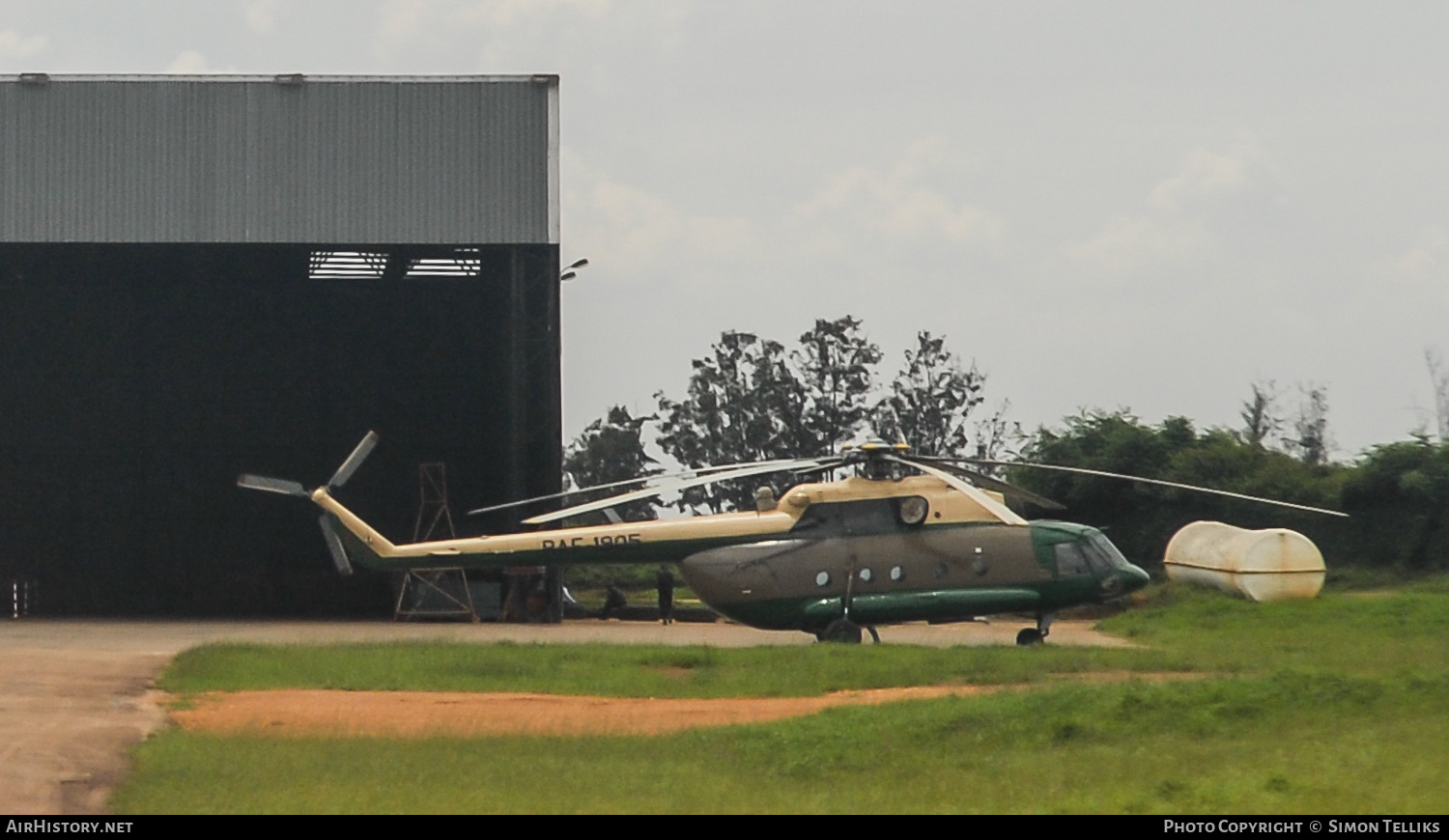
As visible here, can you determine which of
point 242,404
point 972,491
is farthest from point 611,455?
A: point 972,491

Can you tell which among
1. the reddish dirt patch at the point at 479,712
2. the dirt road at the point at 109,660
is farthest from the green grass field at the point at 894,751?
the reddish dirt patch at the point at 479,712

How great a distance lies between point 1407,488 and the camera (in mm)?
36500

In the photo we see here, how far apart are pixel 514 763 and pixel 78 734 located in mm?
4005

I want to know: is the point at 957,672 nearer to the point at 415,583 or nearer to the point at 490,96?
Answer: the point at 490,96

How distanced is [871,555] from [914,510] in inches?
33.7

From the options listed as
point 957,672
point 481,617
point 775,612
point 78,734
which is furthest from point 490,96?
point 78,734

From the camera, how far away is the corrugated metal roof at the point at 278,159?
31.6 metres

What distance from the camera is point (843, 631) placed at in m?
23.3

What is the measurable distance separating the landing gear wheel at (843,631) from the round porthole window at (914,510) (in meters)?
1.61

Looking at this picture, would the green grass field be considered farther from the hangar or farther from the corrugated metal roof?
the hangar

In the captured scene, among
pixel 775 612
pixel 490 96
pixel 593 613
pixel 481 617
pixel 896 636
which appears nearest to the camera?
pixel 775 612

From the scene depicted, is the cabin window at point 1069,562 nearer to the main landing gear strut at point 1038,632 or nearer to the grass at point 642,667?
the main landing gear strut at point 1038,632

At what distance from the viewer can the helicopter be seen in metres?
23.3

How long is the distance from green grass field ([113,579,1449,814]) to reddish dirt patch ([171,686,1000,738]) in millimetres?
623
